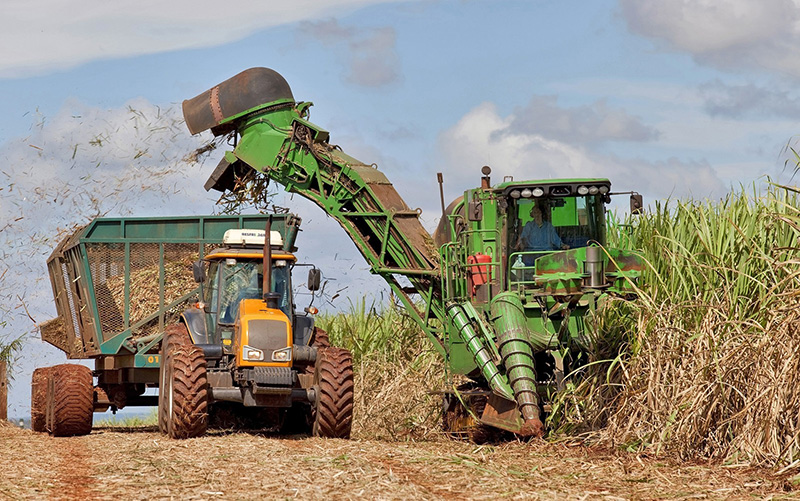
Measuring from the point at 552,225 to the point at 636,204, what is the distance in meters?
1.07

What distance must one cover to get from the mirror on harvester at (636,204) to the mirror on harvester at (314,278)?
155 inches

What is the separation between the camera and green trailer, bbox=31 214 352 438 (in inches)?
523

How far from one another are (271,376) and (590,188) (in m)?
4.52

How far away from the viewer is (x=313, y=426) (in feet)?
42.4

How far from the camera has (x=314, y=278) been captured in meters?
13.2

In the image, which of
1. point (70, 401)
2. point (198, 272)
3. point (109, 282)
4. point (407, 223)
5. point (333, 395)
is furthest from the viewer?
point (407, 223)

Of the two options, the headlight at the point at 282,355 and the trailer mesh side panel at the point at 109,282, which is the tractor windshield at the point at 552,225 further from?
the trailer mesh side panel at the point at 109,282

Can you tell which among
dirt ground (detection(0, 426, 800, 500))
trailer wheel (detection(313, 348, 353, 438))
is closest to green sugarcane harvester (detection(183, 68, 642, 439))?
dirt ground (detection(0, 426, 800, 500))

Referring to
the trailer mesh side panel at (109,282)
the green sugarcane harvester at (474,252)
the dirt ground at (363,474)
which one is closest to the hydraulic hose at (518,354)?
the green sugarcane harvester at (474,252)

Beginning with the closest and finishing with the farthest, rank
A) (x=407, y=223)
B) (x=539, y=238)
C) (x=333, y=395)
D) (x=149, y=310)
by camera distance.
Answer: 1. (x=333, y=395)
2. (x=539, y=238)
3. (x=149, y=310)
4. (x=407, y=223)

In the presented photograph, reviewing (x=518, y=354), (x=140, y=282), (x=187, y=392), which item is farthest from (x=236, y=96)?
(x=518, y=354)

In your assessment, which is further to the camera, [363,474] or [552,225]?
[552,225]

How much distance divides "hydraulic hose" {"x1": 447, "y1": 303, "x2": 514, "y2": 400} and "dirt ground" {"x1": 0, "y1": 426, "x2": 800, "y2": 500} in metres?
0.63

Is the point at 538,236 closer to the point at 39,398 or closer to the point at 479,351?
the point at 479,351
